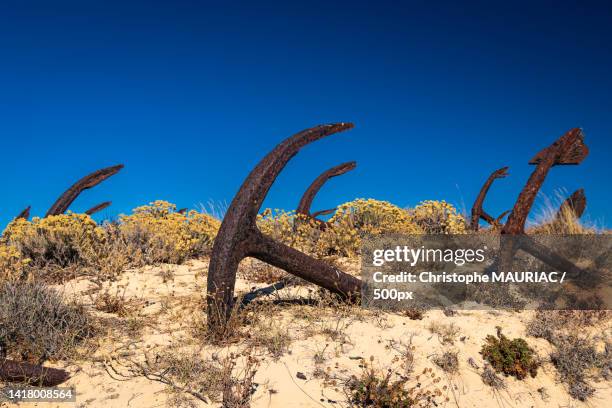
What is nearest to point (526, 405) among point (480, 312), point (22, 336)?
point (480, 312)

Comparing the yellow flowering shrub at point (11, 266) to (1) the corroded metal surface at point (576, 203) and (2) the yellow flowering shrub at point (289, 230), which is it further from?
(1) the corroded metal surface at point (576, 203)

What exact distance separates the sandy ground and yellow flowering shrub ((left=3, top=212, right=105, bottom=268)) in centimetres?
189

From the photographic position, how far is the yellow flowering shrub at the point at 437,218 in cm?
828

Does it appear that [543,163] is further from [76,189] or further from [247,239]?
[76,189]

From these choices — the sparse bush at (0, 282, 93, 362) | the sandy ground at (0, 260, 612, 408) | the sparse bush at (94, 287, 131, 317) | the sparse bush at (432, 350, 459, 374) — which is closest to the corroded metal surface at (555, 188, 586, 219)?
the sandy ground at (0, 260, 612, 408)

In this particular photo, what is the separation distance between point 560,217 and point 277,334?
Result: 29.0 feet

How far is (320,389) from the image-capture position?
3.12m

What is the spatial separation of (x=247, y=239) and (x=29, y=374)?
182cm

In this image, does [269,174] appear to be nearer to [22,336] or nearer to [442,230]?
[22,336]

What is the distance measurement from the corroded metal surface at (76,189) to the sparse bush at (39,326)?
12.1 ft

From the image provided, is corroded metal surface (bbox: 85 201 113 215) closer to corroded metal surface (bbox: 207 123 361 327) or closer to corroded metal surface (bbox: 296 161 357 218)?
corroded metal surface (bbox: 296 161 357 218)

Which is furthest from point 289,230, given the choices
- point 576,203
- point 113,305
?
point 576,203

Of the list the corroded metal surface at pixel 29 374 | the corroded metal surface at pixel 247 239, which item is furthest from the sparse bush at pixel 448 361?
the corroded metal surface at pixel 29 374

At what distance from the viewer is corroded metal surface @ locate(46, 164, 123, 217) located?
7.36 meters
